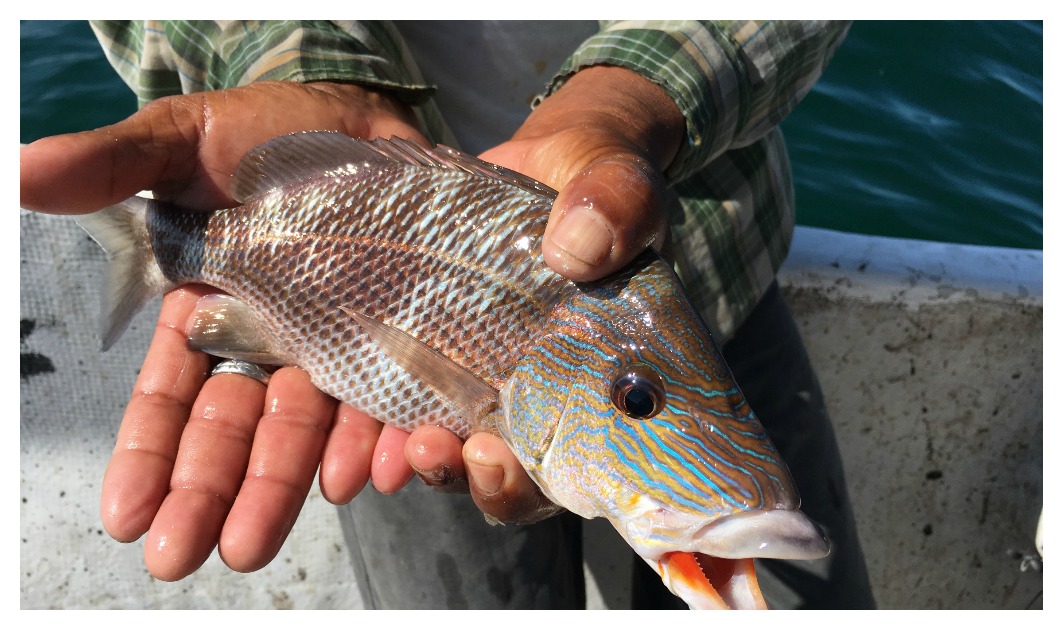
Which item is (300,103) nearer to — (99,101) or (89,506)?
(89,506)

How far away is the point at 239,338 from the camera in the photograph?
2396mm

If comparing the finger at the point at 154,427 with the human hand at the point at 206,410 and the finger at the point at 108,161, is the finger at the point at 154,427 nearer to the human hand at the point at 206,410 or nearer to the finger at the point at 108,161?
the human hand at the point at 206,410

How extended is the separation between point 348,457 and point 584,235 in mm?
952

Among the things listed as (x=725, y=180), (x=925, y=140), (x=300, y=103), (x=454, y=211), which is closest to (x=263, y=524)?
(x=454, y=211)

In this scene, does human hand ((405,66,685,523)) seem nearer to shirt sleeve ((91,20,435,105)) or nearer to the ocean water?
shirt sleeve ((91,20,435,105))

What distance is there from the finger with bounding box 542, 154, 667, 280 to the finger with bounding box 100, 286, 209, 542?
1137 mm

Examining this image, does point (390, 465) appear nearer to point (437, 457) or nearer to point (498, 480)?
point (437, 457)

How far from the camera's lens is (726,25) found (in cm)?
275

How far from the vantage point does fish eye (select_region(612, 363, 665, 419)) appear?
5.99 ft

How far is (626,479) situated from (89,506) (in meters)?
2.79

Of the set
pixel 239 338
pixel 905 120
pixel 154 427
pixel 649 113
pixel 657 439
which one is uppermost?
pixel 649 113

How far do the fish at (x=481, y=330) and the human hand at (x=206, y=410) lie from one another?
11 centimetres

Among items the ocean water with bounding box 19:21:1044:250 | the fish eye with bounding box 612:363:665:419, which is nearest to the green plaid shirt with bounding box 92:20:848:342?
the fish eye with bounding box 612:363:665:419

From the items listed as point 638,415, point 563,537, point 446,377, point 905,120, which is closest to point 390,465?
point 446,377
